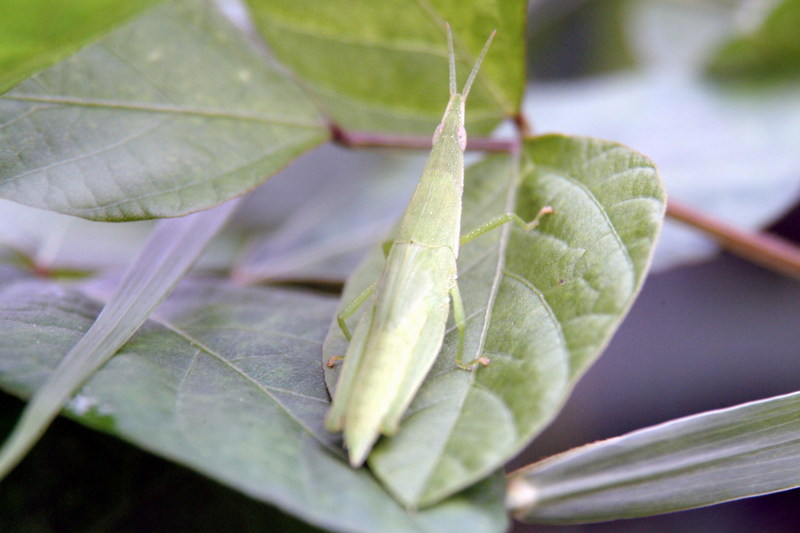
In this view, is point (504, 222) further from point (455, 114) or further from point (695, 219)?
point (695, 219)

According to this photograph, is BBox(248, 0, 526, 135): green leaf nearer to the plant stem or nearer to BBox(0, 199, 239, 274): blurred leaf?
the plant stem

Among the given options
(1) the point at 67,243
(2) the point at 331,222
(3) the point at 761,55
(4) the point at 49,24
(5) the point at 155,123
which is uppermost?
(4) the point at 49,24

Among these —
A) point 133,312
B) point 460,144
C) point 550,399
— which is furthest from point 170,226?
point 550,399

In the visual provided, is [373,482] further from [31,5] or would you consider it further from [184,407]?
[31,5]

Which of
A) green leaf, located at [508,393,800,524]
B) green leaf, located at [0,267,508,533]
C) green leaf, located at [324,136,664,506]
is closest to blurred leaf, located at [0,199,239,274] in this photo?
green leaf, located at [0,267,508,533]

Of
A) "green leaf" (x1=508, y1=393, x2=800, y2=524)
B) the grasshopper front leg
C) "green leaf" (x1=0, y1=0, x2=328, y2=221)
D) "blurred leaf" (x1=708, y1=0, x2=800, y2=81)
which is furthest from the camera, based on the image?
"blurred leaf" (x1=708, y1=0, x2=800, y2=81)

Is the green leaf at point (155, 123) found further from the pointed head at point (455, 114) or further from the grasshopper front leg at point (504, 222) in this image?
the grasshopper front leg at point (504, 222)

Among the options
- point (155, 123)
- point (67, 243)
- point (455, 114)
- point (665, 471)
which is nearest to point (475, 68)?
point (455, 114)
